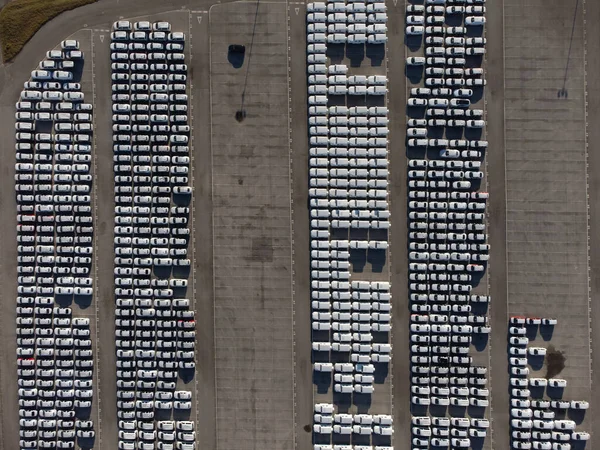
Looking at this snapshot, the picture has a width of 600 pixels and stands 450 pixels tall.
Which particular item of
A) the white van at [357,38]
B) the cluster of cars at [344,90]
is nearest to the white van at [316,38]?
the cluster of cars at [344,90]

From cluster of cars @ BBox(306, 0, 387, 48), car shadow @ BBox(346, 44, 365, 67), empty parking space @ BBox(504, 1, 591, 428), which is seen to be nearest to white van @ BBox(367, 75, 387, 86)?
car shadow @ BBox(346, 44, 365, 67)

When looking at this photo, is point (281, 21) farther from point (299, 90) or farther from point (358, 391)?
point (358, 391)

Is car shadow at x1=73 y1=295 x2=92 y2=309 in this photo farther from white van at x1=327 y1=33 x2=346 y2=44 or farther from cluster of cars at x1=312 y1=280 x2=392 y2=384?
white van at x1=327 y1=33 x2=346 y2=44

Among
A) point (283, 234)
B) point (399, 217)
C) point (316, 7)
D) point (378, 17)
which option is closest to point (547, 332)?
point (399, 217)

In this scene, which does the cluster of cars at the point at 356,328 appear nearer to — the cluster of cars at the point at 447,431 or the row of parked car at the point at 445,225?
the row of parked car at the point at 445,225

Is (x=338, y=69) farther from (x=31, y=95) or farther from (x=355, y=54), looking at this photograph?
(x=31, y=95)
